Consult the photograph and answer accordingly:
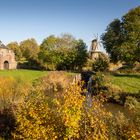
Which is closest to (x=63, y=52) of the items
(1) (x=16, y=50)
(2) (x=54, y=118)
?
(1) (x=16, y=50)

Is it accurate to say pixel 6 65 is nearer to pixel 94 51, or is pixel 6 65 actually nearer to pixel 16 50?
pixel 94 51

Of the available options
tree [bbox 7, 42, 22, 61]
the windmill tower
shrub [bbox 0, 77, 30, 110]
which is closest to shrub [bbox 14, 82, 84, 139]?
shrub [bbox 0, 77, 30, 110]

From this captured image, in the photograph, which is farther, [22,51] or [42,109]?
[22,51]

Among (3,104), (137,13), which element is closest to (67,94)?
(3,104)

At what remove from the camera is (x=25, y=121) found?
18.8 metres

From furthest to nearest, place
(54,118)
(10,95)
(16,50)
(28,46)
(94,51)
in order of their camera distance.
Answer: (16,50)
(28,46)
(94,51)
(10,95)
(54,118)

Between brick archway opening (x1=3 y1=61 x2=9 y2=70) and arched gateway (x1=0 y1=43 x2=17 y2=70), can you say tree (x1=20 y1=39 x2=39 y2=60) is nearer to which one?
arched gateway (x1=0 y1=43 x2=17 y2=70)

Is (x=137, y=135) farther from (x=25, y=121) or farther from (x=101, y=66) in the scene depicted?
(x=101, y=66)

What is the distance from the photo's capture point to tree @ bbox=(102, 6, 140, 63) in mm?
63862

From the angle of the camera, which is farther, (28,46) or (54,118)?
(28,46)

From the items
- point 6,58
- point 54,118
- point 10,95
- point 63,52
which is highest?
point 63,52

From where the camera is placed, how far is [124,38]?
2621 inches

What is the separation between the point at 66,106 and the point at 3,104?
11384 millimetres

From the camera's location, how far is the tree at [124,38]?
210ft
